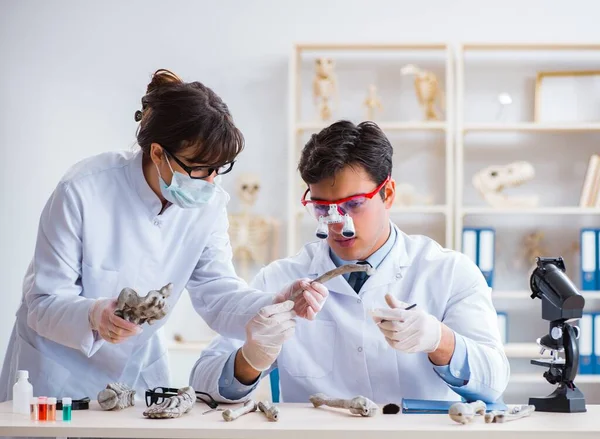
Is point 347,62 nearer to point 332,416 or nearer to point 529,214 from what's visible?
point 529,214

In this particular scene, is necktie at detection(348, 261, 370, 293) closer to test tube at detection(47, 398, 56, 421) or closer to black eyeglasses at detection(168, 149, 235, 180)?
black eyeglasses at detection(168, 149, 235, 180)

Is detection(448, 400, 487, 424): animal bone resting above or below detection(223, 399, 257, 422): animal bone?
above

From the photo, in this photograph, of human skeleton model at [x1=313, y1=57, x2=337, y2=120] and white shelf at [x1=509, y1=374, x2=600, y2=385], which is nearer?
white shelf at [x1=509, y1=374, x2=600, y2=385]

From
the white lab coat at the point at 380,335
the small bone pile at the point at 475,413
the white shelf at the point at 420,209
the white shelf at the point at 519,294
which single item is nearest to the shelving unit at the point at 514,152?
the white shelf at the point at 519,294

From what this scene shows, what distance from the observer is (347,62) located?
4.25 meters

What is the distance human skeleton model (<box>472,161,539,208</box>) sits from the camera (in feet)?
13.2

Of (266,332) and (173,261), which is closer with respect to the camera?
(266,332)

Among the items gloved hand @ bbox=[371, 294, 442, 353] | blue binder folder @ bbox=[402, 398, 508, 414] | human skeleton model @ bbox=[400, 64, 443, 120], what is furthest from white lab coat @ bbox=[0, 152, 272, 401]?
human skeleton model @ bbox=[400, 64, 443, 120]

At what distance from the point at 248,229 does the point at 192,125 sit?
2.26m

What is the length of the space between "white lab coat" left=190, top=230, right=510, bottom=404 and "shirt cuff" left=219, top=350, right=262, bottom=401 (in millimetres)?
82

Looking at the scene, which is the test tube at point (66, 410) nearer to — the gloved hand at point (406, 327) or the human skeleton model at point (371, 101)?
the gloved hand at point (406, 327)

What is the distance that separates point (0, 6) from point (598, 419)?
152 inches

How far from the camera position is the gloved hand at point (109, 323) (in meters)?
1.71

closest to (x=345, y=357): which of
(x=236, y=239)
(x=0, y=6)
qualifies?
(x=236, y=239)
